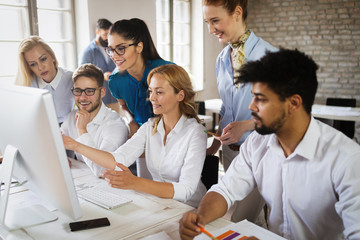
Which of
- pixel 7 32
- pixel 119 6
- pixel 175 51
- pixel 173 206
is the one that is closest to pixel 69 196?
pixel 173 206

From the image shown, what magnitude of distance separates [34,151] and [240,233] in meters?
0.68

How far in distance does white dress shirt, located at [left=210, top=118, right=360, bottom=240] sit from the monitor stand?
2.20 feet

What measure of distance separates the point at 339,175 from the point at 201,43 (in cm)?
552

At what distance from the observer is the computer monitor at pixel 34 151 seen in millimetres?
925

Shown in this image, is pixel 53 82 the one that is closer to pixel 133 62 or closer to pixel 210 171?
pixel 133 62

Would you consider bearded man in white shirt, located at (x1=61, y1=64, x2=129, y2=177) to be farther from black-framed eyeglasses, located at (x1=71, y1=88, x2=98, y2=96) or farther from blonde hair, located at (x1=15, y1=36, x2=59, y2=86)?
blonde hair, located at (x1=15, y1=36, x2=59, y2=86)

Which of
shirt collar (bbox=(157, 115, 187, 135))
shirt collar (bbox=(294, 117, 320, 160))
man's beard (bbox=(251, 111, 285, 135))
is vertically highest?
man's beard (bbox=(251, 111, 285, 135))

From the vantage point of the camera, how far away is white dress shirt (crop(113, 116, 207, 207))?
65.8 inches

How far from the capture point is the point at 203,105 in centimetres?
459

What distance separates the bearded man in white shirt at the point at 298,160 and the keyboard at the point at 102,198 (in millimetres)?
334

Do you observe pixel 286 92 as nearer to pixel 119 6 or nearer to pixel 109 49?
pixel 109 49

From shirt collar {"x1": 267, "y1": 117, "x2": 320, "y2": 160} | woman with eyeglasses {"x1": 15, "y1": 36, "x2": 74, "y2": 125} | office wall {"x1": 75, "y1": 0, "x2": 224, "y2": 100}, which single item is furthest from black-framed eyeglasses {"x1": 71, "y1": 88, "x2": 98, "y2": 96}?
office wall {"x1": 75, "y1": 0, "x2": 224, "y2": 100}

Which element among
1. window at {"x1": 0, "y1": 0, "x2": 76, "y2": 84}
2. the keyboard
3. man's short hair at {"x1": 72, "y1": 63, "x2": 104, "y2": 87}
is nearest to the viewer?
the keyboard

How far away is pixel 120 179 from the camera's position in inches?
55.8
